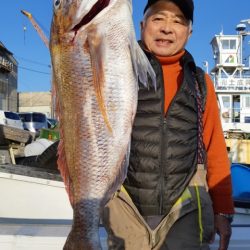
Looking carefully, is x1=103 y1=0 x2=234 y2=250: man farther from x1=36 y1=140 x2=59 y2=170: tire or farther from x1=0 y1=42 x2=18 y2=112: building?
x1=0 y1=42 x2=18 y2=112: building

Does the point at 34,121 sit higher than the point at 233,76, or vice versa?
the point at 233,76

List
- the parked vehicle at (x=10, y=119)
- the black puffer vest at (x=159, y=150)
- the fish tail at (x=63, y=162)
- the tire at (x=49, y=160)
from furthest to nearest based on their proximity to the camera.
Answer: the parked vehicle at (x=10, y=119), the tire at (x=49, y=160), the black puffer vest at (x=159, y=150), the fish tail at (x=63, y=162)

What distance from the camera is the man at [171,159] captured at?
2.38m

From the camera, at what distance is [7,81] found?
171 ft

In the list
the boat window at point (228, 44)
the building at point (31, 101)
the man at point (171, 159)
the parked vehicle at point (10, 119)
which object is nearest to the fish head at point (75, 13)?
the man at point (171, 159)

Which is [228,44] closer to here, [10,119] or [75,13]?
[10,119]

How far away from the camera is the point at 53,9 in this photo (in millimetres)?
2102

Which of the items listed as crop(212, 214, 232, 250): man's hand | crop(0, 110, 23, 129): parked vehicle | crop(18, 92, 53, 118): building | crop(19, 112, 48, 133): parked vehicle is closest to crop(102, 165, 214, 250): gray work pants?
crop(212, 214, 232, 250): man's hand

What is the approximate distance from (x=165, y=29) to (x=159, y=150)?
0.73m

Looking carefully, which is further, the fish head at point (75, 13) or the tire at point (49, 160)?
the tire at point (49, 160)

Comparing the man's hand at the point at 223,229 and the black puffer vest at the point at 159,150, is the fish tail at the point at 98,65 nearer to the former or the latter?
the black puffer vest at the point at 159,150

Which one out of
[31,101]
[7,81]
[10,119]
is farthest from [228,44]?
[31,101]

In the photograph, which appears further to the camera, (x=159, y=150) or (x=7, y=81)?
(x=7, y=81)

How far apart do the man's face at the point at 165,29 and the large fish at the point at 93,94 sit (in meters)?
0.51
